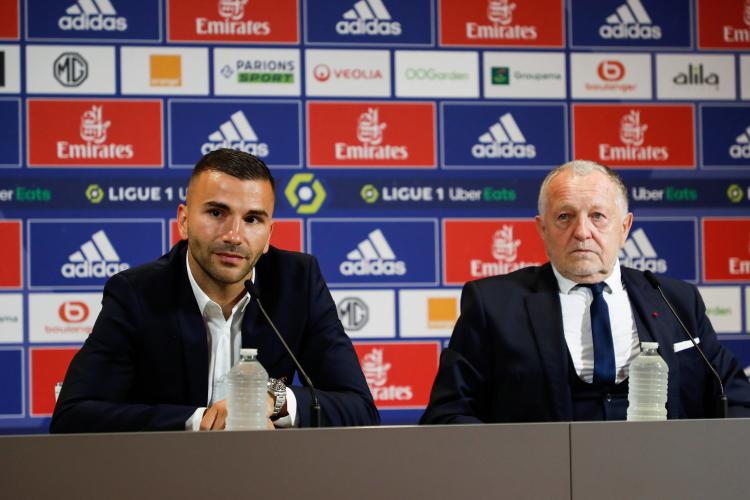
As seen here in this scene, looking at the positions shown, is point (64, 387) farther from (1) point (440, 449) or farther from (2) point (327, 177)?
(2) point (327, 177)

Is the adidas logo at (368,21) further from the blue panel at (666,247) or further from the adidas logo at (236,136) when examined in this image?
the blue panel at (666,247)

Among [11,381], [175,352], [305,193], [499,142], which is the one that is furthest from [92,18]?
[175,352]

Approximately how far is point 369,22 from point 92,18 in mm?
1344

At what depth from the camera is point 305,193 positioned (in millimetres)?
4242

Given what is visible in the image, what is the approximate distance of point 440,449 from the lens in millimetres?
1464

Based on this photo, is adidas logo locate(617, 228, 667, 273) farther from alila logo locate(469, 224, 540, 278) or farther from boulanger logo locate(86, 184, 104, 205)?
boulanger logo locate(86, 184, 104, 205)

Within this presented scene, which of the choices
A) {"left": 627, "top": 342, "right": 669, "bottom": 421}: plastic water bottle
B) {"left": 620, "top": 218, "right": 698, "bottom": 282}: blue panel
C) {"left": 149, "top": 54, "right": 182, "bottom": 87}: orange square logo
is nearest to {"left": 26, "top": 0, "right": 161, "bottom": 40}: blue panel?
{"left": 149, "top": 54, "right": 182, "bottom": 87}: orange square logo

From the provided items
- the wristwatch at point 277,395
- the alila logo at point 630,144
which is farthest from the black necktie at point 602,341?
the alila logo at point 630,144

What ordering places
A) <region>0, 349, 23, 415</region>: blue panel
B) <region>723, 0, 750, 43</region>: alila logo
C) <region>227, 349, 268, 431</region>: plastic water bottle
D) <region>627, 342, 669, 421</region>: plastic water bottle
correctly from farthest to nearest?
<region>723, 0, 750, 43</region>: alila logo → <region>0, 349, 23, 415</region>: blue panel → <region>627, 342, 669, 421</region>: plastic water bottle → <region>227, 349, 268, 431</region>: plastic water bottle

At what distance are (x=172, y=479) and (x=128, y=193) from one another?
297 cm

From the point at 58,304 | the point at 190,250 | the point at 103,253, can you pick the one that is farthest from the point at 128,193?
the point at 190,250

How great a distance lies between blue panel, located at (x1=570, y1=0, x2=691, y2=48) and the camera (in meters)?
4.42

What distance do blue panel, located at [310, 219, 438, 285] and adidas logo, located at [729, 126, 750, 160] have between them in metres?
1.61

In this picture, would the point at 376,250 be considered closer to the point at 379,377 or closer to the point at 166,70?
the point at 379,377
